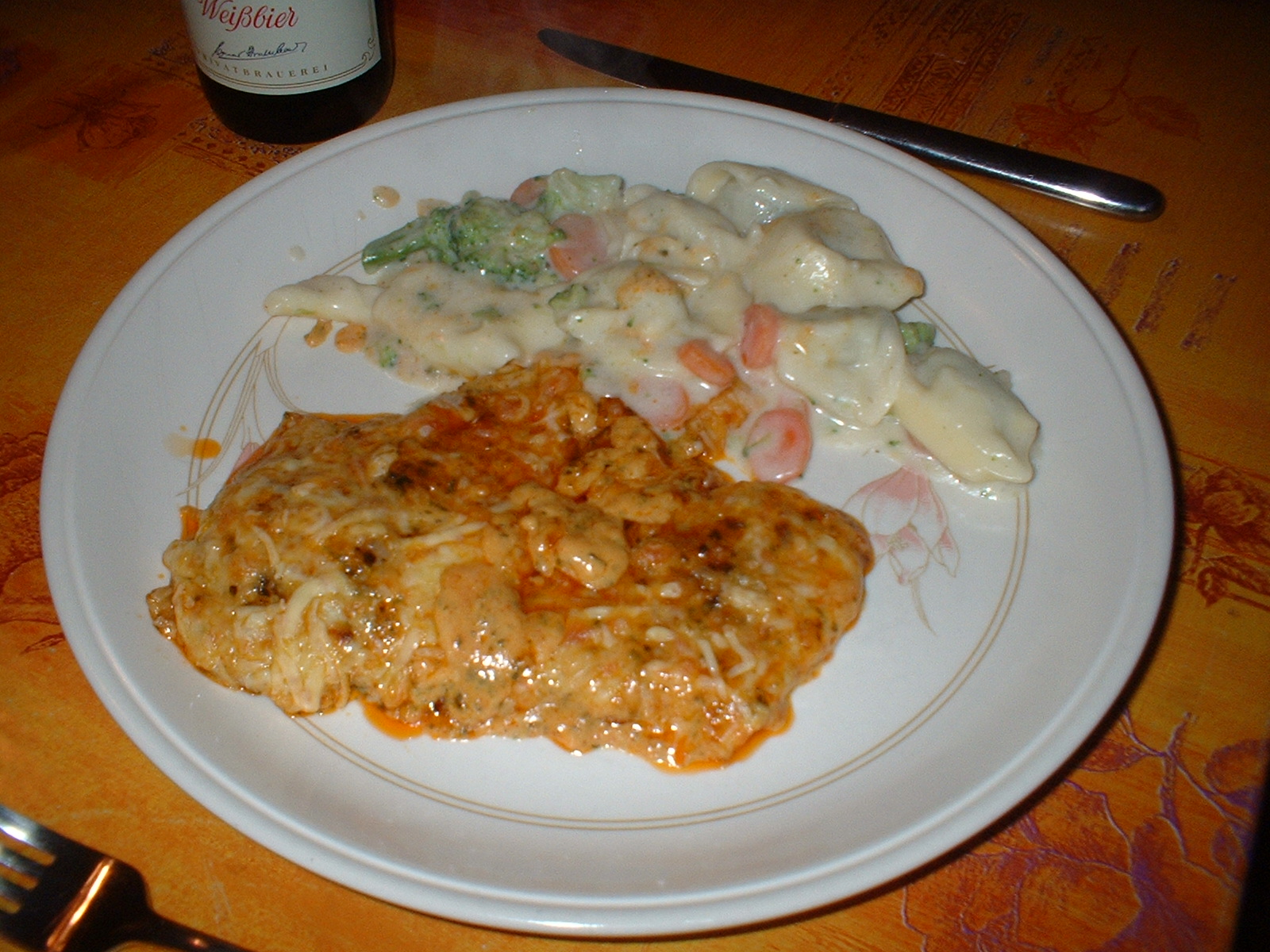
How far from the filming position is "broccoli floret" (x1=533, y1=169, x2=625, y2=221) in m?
2.72

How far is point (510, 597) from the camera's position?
1897 mm

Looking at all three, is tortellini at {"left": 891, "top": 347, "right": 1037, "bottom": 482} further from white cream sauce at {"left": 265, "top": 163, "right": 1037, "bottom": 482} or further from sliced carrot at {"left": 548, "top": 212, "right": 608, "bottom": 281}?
sliced carrot at {"left": 548, "top": 212, "right": 608, "bottom": 281}

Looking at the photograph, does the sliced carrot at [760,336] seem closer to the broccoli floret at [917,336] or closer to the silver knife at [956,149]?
the broccoli floret at [917,336]

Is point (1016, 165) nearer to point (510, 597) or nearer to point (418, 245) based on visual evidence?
point (418, 245)

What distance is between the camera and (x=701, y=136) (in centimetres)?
291

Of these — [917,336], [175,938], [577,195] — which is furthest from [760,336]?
[175,938]

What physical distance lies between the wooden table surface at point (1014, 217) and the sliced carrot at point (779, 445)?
35.9 inches

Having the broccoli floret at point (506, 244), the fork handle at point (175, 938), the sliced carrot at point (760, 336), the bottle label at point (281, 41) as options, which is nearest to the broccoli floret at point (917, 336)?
the sliced carrot at point (760, 336)

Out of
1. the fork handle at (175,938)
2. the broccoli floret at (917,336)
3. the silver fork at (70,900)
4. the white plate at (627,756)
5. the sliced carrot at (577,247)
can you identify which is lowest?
the fork handle at (175,938)

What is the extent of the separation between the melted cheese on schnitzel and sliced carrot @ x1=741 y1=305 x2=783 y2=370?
0.46 m

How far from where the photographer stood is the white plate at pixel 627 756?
165 cm

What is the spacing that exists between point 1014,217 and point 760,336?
111 centimetres

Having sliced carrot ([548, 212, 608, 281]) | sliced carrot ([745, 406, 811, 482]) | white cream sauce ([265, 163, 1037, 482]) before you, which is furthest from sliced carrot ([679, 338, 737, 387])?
sliced carrot ([548, 212, 608, 281])

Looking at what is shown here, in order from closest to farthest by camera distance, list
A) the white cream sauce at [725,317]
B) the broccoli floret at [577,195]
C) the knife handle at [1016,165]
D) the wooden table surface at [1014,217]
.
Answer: the wooden table surface at [1014,217]
the white cream sauce at [725,317]
the broccoli floret at [577,195]
the knife handle at [1016,165]
